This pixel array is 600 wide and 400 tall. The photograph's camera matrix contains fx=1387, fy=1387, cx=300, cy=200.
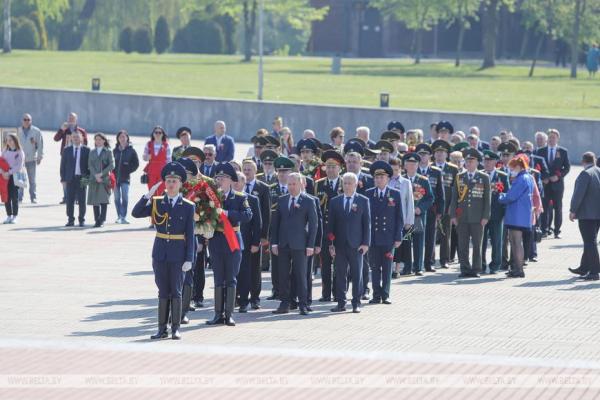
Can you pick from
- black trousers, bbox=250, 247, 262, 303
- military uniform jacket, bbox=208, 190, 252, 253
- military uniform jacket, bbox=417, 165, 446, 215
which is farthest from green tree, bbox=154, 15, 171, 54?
military uniform jacket, bbox=208, 190, 252, 253

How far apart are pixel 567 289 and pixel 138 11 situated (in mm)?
65462

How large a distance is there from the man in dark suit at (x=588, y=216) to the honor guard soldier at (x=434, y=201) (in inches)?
75.5

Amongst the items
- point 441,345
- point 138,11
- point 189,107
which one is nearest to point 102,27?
point 138,11

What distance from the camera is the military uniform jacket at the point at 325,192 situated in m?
17.7

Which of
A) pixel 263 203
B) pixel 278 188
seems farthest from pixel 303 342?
pixel 278 188

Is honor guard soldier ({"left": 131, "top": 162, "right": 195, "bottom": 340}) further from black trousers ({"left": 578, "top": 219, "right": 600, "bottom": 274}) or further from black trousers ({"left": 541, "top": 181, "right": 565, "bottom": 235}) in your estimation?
black trousers ({"left": 541, "top": 181, "right": 565, "bottom": 235})

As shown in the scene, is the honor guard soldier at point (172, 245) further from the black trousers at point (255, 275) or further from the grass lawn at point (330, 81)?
the grass lawn at point (330, 81)

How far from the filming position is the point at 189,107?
44188mm

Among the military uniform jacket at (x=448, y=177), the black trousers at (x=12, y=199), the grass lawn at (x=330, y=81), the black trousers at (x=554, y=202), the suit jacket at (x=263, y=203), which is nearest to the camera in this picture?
the suit jacket at (x=263, y=203)

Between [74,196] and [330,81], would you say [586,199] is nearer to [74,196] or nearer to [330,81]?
[74,196]

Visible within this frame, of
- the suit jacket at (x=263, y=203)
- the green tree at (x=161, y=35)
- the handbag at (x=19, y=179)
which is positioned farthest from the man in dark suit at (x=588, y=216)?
the green tree at (x=161, y=35)

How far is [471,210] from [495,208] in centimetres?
75

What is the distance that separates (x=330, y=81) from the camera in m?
60.2

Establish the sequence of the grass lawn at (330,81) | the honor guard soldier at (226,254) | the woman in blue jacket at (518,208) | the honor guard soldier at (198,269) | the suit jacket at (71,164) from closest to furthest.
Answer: the honor guard soldier at (226,254) < the honor guard soldier at (198,269) < the woman in blue jacket at (518,208) < the suit jacket at (71,164) < the grass lawn at (330,81)
